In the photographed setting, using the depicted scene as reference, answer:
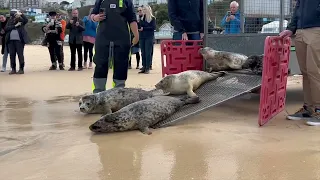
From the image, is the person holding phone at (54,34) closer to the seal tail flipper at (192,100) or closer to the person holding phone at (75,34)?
the person holding phone at (75,34)

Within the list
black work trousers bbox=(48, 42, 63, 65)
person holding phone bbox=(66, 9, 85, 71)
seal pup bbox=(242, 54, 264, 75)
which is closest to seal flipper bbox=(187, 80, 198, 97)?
seal pup bbox=(242, 54, 264, 75)

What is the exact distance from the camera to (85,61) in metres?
13.8

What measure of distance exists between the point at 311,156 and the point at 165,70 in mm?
3770

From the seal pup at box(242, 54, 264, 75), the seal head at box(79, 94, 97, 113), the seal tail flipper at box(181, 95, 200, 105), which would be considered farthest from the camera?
the seal pup at box(242, 54, 264, 75)

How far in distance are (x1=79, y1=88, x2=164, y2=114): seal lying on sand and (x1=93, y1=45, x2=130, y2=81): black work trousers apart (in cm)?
54

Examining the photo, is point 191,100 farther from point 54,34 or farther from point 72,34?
point 54,34

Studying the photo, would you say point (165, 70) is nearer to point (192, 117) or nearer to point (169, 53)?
point (169, 53)

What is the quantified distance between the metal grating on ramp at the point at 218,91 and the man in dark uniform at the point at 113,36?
50.5 inches

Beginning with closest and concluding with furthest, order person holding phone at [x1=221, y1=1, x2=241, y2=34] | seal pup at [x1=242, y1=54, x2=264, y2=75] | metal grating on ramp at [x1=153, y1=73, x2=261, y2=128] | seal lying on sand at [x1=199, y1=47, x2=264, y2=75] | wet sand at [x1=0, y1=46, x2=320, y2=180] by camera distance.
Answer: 1. wet sand at [x1=0, y1=46, x2=320, y2=180]
2. metal grating on ramp at [x1=153, y1=73, x2=261, y2=128]
3. seal pup at [x1=242, y1=54, x2=264, y2=75]
4. seal lying on sand at [x1=199, y1=47, x2=264, y2=75]
5. person holding phone at [x1=221, y1=1, x2=241, y2=34]

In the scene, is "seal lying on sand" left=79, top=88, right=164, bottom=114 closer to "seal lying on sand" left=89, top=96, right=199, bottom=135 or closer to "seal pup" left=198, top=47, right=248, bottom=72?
"seal lying on sand" left=89, top=96, right=199, bottom=135

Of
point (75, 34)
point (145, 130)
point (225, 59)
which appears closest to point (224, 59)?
point (225, 59)

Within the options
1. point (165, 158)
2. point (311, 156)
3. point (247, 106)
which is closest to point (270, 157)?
point (311, 156)

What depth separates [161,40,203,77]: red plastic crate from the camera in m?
7.14

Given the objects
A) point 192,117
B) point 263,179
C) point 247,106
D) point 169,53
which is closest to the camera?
point 263,179
